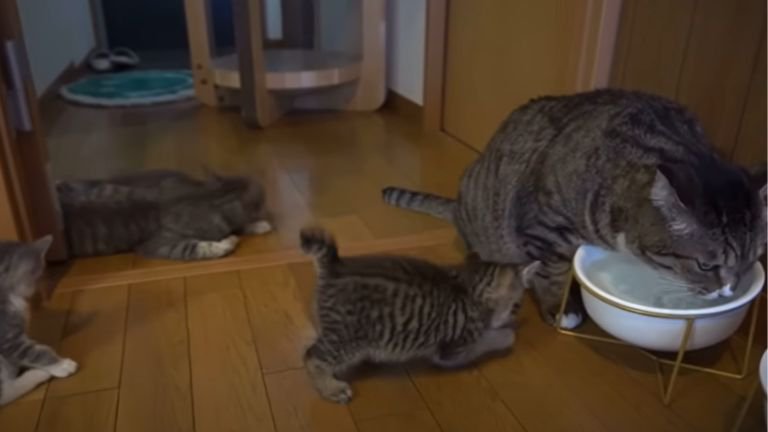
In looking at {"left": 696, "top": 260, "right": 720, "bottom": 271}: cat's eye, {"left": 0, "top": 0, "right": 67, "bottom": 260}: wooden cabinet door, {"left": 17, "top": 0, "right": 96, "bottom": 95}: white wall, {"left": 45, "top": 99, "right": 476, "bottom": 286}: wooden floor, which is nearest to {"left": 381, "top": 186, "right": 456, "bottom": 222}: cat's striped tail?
{"left": 45, "top": 99, "right": 476, "bottom": 286}: wooden floor

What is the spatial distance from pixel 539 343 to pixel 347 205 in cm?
89

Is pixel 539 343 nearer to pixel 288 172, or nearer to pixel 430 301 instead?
pixel 430 301

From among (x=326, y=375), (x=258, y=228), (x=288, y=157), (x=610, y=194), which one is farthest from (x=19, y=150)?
(x=610, y=194)

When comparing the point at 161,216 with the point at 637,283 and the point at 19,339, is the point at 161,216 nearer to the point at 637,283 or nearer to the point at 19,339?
the point at 19,339

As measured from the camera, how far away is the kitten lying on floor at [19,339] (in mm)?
1256

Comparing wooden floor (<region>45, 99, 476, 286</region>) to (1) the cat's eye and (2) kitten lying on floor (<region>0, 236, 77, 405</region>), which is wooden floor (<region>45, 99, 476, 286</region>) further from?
(1) the cat's eye

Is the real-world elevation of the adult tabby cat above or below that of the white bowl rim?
above

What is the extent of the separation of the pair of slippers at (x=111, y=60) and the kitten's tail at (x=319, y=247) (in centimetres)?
359

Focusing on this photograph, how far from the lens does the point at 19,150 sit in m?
1.49

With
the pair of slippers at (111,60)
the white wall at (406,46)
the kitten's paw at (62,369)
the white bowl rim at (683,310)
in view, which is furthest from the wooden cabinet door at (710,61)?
the pair of slippers at (111,60)

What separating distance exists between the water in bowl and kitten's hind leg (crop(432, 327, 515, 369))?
0.22 meters

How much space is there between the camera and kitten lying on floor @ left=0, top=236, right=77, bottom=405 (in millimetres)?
1256

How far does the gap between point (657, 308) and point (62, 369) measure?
1144 millimetres

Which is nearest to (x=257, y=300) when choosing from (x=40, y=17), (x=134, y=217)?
(x=134, y=217)
